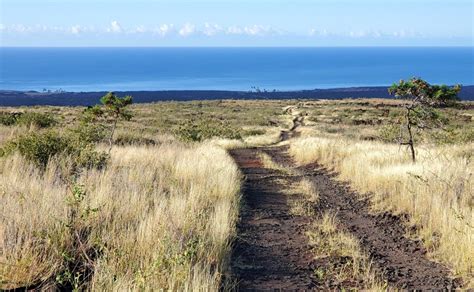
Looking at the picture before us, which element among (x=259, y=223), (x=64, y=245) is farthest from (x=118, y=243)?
(x=259, y=223)

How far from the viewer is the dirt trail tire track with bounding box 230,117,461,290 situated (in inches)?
211

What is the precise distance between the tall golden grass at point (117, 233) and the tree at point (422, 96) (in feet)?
20.5

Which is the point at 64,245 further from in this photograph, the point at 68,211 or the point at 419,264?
the point at 419,264

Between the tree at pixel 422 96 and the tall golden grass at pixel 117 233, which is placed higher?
the tree at pixel 422 96

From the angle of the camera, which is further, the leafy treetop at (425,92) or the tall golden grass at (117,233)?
the leafy treetop at (425,92)

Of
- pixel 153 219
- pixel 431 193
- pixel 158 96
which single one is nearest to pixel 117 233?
pixel 153 219

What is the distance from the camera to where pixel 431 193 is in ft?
26.9

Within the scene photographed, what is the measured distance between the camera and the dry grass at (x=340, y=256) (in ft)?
17.2

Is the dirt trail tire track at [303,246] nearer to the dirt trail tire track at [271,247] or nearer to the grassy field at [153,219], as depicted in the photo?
the dirt trail tire track at [271,247]

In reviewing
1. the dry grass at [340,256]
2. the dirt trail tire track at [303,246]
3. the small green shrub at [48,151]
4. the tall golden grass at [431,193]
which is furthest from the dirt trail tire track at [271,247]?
the small green shrub at [48,151]

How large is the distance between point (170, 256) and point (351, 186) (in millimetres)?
7533

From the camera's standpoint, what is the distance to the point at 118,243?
509 cm

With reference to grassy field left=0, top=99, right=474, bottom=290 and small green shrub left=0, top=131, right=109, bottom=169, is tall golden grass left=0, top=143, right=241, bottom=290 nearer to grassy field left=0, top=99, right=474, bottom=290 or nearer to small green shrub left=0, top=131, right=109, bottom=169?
grassy field left=0, top=99, right=474, bottom=290

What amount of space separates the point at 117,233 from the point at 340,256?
8.50ft
